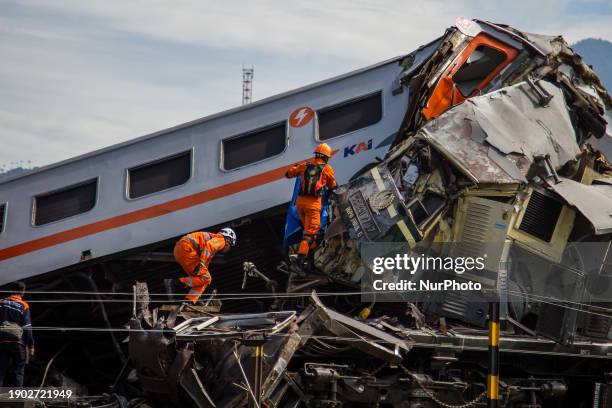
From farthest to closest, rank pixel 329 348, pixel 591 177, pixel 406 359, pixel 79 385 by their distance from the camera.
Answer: pixel 79 385 → pixel 591 177 → pixel 406 359 → pixel 329 348

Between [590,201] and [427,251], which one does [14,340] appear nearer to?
[427,251]

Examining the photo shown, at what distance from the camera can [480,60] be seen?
462 inches

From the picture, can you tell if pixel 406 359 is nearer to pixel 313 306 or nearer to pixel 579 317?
pixel 313 306

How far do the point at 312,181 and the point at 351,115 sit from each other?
1.34m

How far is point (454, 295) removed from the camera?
10.4 m

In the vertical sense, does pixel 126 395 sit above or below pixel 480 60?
below

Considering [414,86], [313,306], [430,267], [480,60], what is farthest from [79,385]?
[480,60]

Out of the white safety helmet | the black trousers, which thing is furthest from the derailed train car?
the black trousers

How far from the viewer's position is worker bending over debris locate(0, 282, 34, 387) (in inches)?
422

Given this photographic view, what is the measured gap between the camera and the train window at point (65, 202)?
1170cm

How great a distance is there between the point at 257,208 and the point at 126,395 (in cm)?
275

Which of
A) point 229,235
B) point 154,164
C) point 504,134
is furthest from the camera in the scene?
point 154,164

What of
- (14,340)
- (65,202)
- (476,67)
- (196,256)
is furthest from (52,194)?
(476,67)

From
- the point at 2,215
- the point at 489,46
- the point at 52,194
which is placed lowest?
the point at 2,215
